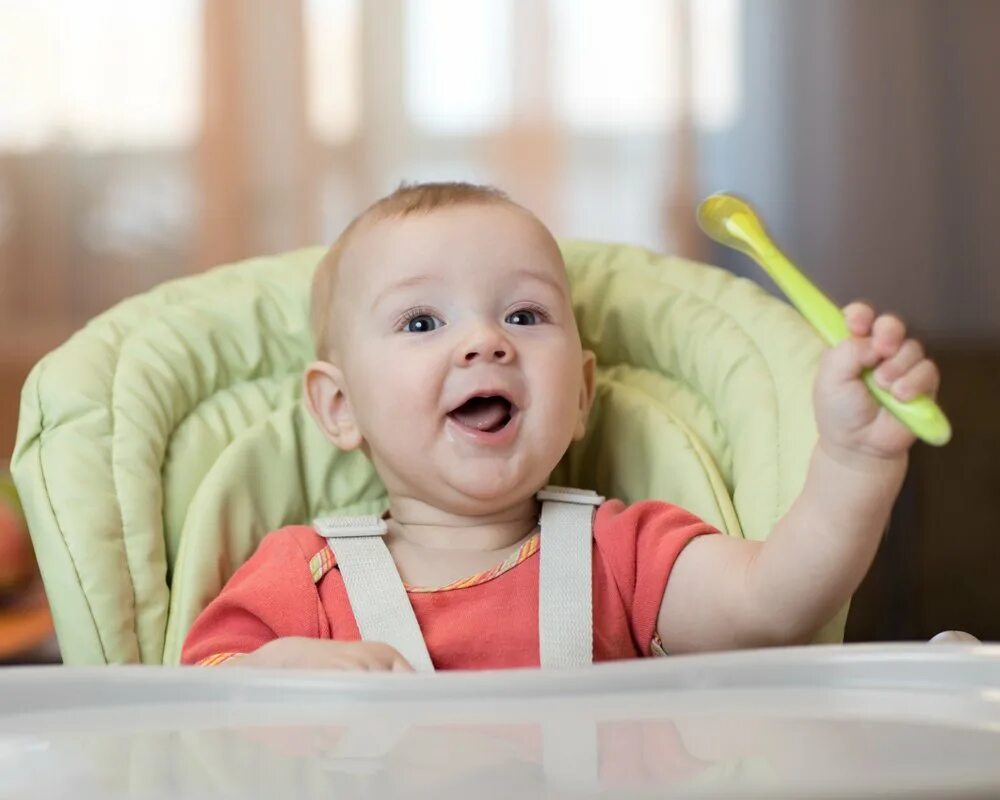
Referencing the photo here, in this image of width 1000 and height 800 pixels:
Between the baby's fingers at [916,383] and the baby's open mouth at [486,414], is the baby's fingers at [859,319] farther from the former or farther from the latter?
the baby's open mouth at [486,414]

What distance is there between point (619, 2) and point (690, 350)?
52.8 inches

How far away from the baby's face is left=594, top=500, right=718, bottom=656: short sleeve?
7 cm

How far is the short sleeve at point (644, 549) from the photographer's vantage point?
37.6 inches

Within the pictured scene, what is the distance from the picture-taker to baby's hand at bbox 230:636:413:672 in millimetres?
777

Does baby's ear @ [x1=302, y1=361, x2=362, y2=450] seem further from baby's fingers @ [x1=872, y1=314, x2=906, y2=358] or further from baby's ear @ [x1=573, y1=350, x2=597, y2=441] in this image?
baby's fingers @ [x1=872, y1=314, x2=906, y2=358]

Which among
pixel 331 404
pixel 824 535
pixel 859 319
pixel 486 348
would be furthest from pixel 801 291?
pixel 331 404

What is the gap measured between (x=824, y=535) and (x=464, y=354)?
30 centimetres

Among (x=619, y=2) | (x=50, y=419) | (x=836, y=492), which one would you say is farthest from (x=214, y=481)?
(x=619, y=2)

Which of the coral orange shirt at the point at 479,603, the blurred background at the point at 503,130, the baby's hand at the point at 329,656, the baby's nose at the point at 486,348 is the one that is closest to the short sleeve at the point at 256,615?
the coral orange shirt at the point at 479,603

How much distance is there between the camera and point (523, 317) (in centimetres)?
104

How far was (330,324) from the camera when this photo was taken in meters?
1.11

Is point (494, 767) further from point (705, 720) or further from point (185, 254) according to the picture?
Result: point (185, 254)

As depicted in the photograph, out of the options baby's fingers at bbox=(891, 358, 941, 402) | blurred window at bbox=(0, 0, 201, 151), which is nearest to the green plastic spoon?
baby's fingers at bbox=(891, 358, 941, 402)

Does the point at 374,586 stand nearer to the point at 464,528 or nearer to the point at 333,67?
the point at 464,528
